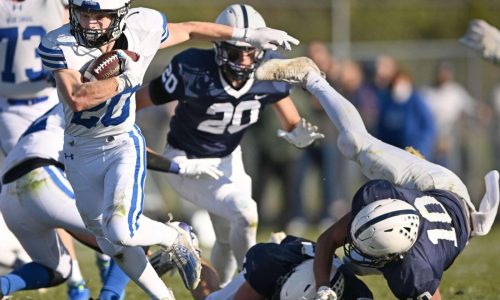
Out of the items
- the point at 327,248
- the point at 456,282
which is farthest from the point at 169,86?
the point at 456,282

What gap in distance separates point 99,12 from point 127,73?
348 millimetres

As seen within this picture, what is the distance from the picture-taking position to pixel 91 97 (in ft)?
17.4

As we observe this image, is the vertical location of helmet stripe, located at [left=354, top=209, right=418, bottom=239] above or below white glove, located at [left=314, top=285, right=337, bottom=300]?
above

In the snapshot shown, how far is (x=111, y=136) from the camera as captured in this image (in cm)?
564

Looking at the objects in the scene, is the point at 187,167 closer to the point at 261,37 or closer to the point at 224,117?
the point at 224,117

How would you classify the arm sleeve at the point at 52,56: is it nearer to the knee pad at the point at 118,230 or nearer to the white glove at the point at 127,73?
the white glove at the point at 127,73

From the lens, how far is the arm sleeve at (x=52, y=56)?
5445 mm

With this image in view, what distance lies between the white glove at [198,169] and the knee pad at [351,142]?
995mm

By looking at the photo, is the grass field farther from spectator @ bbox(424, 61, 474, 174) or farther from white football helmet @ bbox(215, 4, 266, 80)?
spectator @ bbox(424, 61, 474, 174)

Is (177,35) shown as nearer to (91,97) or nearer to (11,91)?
(91,97)

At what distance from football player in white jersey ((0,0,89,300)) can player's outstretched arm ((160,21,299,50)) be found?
156 cm

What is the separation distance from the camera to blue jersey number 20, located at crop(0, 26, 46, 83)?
24.2 ft

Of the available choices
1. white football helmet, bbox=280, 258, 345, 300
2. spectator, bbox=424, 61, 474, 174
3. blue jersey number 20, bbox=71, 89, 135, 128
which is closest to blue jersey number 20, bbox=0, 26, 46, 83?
blue jersey number 20, bbox=71, 89, 135, 128

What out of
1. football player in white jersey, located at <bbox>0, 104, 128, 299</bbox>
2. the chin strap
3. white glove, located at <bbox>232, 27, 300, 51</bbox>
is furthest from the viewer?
white glove, located at <bbox>232, 27, 300, 51</bbox>
